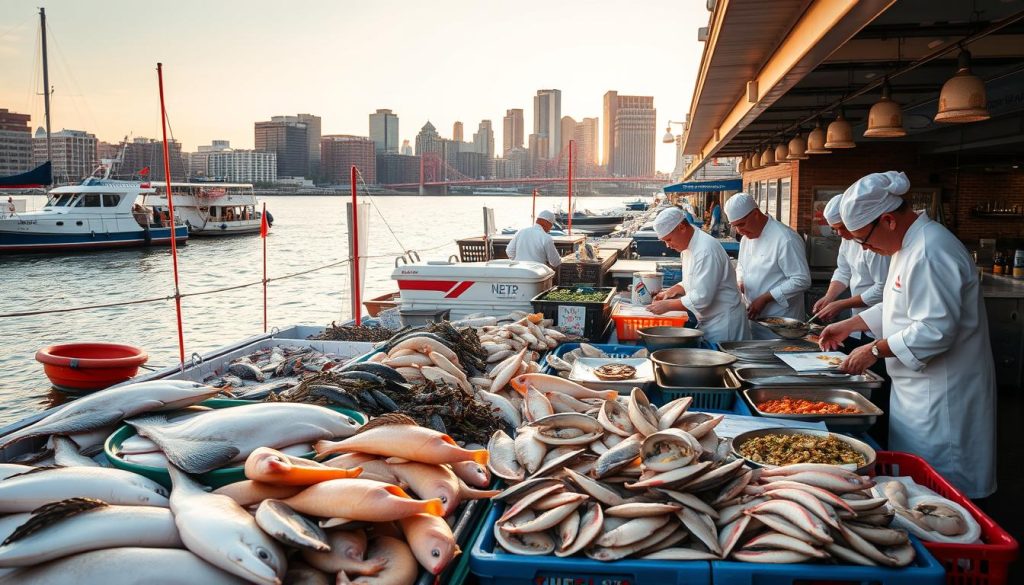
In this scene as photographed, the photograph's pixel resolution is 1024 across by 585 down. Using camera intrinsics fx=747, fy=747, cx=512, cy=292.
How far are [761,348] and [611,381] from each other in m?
1.39

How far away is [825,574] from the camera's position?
2.12m

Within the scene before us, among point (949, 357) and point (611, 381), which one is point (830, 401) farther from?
point (611, 381)

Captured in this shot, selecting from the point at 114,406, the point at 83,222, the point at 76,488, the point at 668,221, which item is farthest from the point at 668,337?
the point at 83,222

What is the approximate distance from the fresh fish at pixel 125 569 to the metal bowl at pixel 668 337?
3401mm

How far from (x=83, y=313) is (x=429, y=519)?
28.5 metres

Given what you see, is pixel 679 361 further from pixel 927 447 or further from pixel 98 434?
pixel 98 434

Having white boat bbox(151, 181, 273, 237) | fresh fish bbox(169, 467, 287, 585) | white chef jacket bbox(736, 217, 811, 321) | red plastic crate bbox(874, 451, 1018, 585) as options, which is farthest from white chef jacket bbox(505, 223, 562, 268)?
white boat bbox(151, 181, 273, 237)

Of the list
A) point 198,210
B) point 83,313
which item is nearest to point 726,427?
point 83,313

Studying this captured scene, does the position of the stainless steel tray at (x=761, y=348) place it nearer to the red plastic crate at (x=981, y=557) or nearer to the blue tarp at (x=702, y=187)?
the red plastic crate at (x=981, y=557)

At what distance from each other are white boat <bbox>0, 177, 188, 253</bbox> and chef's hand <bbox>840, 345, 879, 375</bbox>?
45068 mm

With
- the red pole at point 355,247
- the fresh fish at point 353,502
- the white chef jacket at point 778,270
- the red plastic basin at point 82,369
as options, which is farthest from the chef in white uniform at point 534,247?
Answer: the fresh fish at point 353,502

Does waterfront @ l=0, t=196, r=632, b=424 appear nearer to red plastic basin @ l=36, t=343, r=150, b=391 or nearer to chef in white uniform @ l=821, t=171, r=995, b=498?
red plastic basin @ l=36, t=343, r=150, b=391

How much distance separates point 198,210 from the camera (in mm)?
56000

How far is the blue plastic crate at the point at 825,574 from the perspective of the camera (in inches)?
81.9
